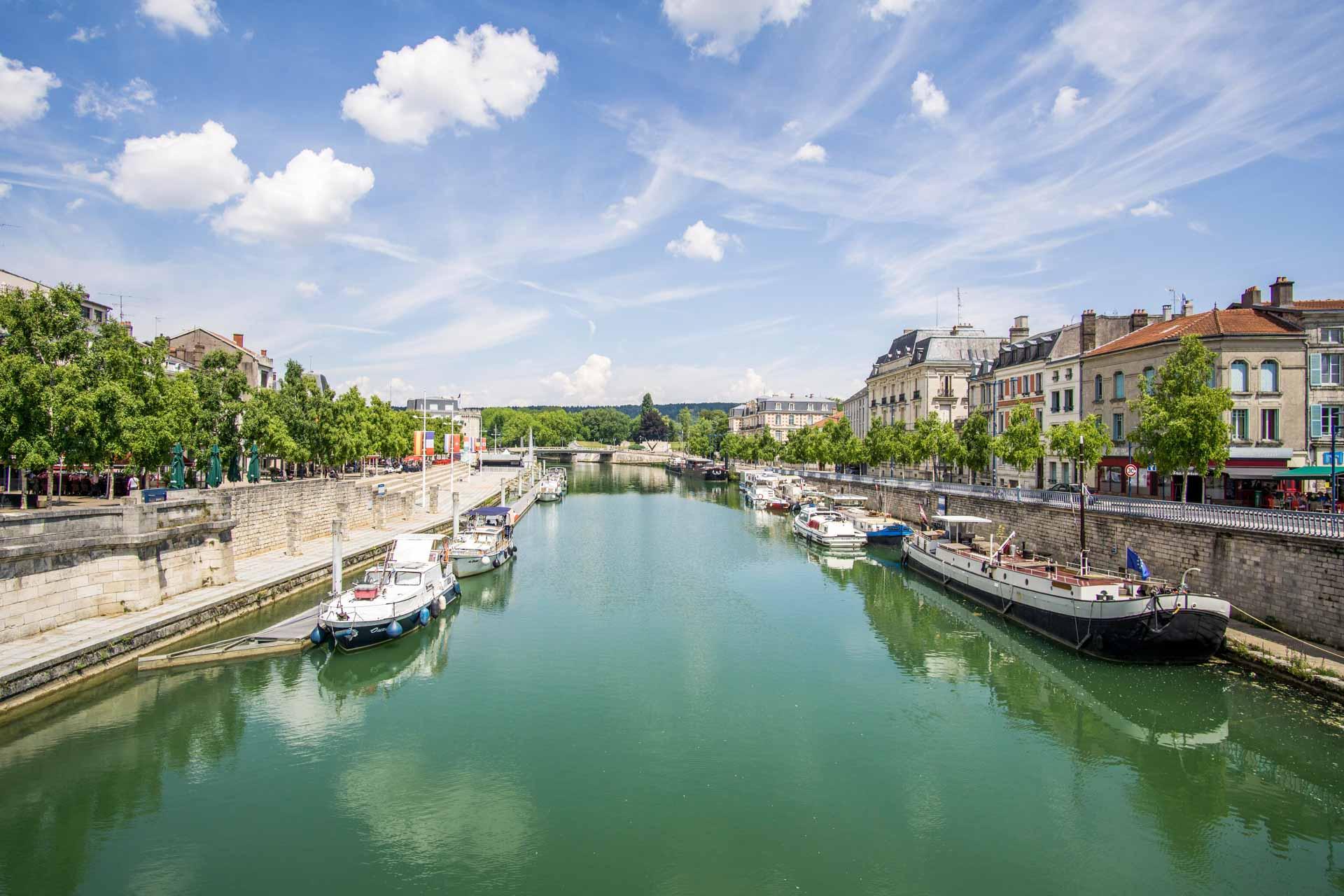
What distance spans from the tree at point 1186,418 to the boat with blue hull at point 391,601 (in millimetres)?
29925

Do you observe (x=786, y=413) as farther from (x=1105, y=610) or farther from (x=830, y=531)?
(x=1105, y=610)

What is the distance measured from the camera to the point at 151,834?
13.6 metres

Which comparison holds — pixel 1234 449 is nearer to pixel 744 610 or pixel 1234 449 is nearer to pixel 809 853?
pixel 744 610

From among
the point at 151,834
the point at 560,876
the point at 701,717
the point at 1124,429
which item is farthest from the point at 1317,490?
the point at 151,834

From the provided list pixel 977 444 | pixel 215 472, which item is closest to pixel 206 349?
pixel 215 472

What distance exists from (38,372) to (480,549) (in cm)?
1977

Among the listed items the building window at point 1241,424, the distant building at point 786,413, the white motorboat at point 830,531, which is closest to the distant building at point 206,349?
the white motorboat at point 830,531

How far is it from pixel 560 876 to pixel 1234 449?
125 feet

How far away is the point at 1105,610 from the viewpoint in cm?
2298

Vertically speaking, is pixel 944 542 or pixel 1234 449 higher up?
pixel 1234 449

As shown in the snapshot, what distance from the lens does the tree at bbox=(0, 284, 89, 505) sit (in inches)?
1095

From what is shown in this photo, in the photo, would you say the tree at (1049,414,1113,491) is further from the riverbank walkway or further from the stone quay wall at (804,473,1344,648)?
the riverbank walkway

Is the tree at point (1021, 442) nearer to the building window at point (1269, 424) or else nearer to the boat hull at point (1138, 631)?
the building window at point (1269, 424)

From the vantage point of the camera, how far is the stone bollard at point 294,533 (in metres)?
36.6
